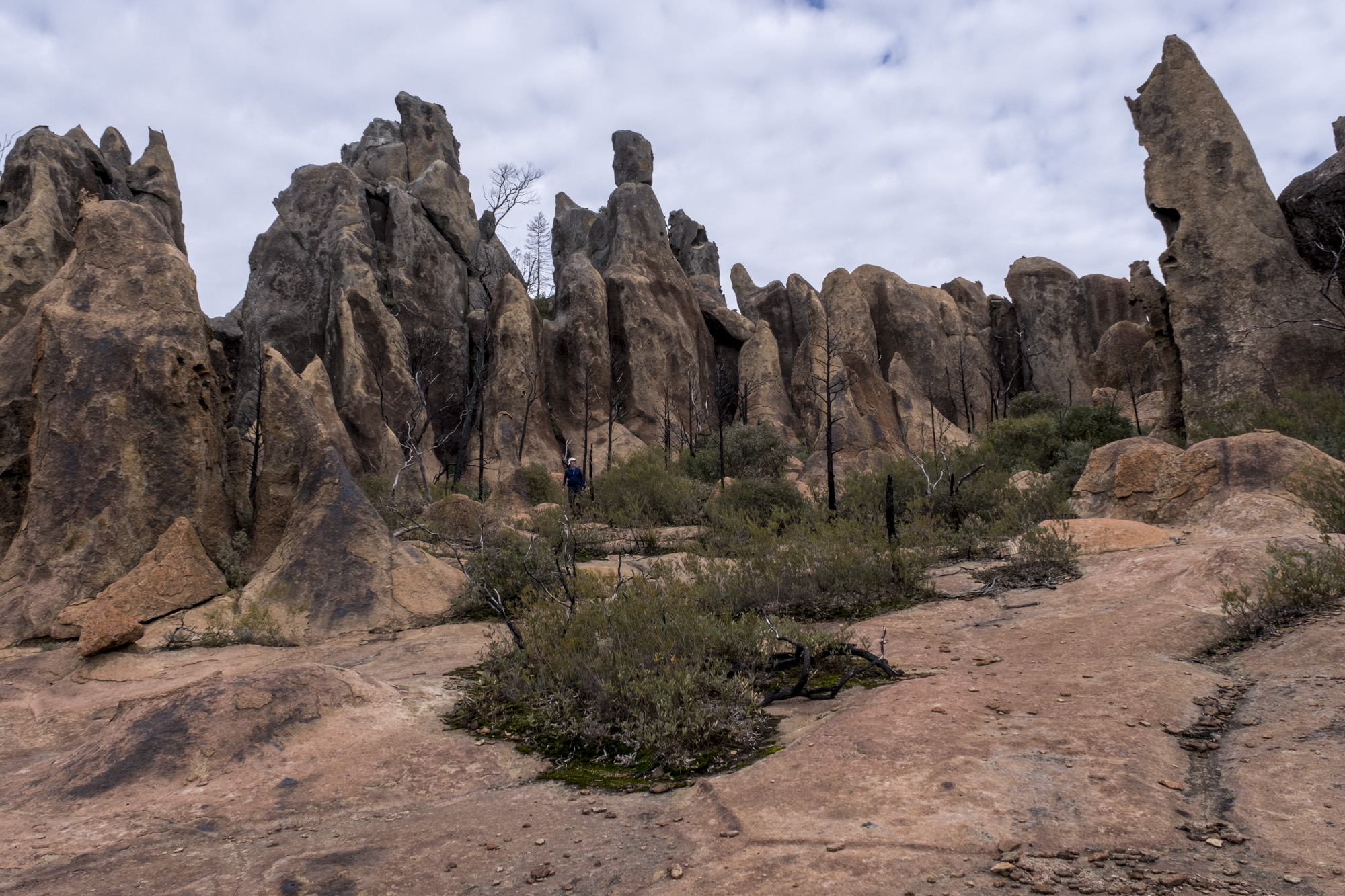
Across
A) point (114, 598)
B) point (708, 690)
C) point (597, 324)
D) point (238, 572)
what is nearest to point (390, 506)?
point (238, 572)

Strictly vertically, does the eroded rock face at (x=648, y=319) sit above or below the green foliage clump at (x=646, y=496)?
above

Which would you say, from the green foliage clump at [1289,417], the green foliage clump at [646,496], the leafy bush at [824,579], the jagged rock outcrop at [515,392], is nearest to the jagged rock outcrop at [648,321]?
the jagged rock outcrop at [515,392]

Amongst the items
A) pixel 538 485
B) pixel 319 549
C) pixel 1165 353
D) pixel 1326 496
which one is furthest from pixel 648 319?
pixel 1326 496

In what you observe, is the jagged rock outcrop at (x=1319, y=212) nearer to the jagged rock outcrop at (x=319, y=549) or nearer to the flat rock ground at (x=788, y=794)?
the flat rock ground at (x=788, y=794)

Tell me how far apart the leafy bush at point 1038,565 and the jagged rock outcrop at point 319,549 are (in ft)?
21.2

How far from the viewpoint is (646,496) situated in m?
17.5

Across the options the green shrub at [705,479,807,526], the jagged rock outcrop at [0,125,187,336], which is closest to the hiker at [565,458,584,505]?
the green shrub at [705,479,807,526]

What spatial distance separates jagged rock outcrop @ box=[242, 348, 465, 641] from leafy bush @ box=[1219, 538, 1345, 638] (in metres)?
7.79

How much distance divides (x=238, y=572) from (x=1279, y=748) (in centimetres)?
1067

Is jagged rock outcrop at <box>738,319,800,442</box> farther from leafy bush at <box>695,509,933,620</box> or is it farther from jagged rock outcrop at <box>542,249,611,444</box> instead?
leafy bush at <box>695,509,933,620</box>

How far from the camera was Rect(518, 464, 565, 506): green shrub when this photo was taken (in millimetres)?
23844

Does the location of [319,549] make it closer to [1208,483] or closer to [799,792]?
[799,792]

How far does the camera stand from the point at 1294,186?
15789 mm

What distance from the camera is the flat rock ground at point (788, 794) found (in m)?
2.42
